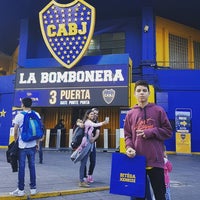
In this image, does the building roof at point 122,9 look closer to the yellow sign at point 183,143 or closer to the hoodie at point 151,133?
the yellow sign at point 183,143

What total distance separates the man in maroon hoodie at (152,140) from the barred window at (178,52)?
622 inches

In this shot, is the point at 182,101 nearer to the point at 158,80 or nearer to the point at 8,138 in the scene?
the point at 158,80

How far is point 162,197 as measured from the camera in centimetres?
317

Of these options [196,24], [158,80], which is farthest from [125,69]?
[196,24]

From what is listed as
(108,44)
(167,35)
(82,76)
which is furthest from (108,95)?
(167,35)

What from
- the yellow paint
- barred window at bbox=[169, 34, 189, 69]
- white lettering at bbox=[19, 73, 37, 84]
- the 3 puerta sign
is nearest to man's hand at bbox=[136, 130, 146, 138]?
the 3 puerta sign

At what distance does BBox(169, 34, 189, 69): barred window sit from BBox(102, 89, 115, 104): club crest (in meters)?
5.26

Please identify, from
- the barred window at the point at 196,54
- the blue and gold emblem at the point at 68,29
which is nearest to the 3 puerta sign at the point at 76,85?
the blue and gold emblem at the point at 68,29

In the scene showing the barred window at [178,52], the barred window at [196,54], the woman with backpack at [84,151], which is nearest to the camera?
the woman with backpack at [84,151]

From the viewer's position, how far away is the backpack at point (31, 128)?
522 cm

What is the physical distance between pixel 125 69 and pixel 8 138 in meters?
8.74

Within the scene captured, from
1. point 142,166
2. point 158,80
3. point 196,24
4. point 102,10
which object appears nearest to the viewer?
point 142,166

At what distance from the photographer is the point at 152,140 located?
3.22 meters

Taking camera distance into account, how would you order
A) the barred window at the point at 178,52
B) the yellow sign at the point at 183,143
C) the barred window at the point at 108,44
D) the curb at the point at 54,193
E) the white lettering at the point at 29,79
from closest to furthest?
the curb at the point at 54,193, the yellow sign at the point at 183,143, the white lettering at the point at 29,79, the barred window at the point at 178,52, the barred window at the point at 108,44
